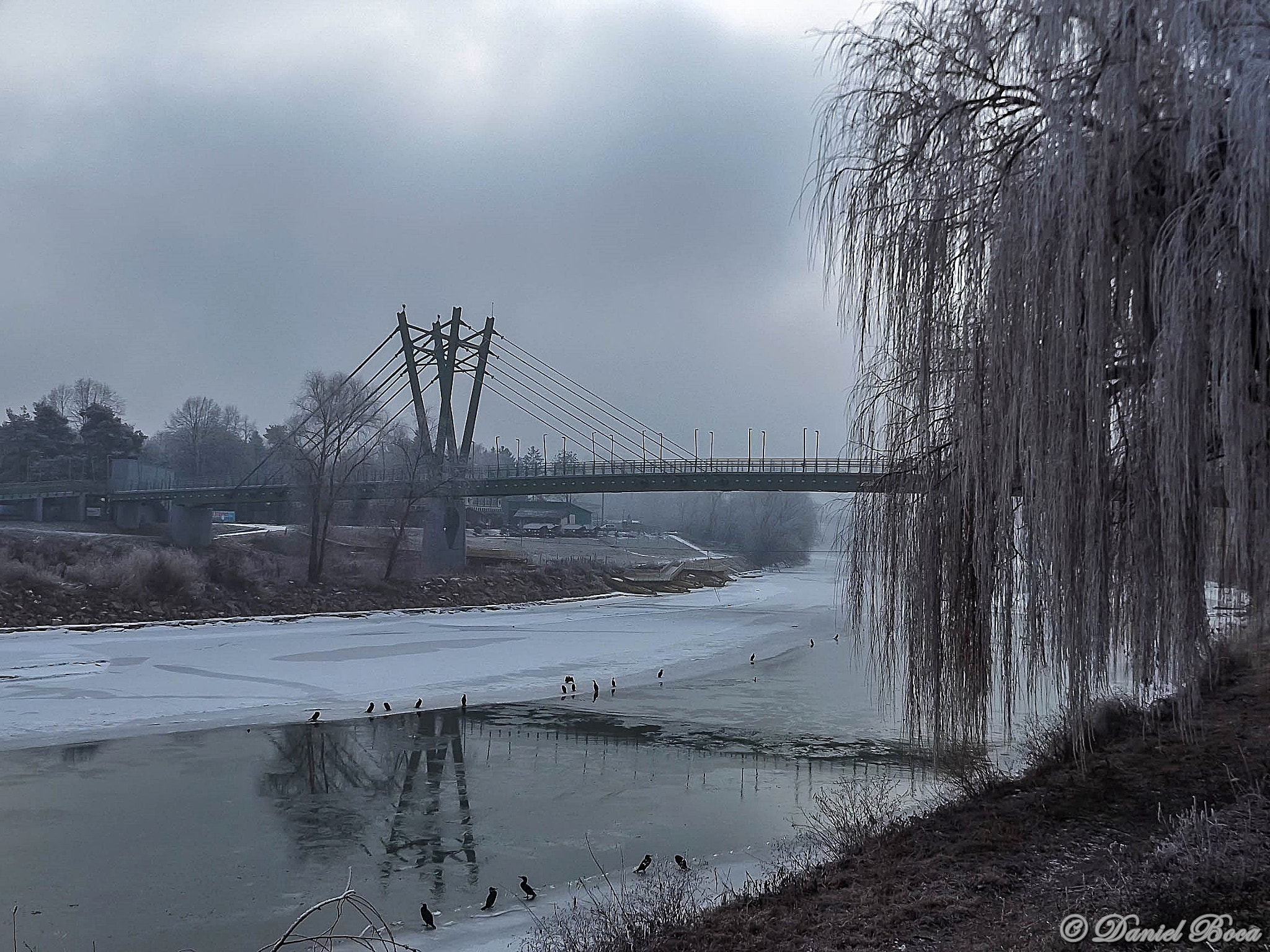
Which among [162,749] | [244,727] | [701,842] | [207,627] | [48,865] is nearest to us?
[48,865]

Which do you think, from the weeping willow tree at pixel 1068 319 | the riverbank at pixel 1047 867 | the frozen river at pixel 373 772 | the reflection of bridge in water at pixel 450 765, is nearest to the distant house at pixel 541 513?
the frozen river at pixel 373 772

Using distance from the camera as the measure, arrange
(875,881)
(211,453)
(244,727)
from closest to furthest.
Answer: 1. (875,881)
2. (244,727)
3. (211,453)

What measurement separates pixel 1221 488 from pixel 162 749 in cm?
1457

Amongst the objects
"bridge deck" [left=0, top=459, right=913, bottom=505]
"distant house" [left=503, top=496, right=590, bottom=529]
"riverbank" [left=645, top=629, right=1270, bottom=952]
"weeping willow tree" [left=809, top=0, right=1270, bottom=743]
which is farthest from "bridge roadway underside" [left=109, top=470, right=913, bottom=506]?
"distant house" [left=503, top=496, right=590, bottom=529]

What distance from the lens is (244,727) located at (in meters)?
16.8

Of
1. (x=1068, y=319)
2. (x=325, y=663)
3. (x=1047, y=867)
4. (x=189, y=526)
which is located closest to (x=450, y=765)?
(x=1047, y=867)

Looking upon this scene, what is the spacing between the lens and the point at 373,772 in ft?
44.8


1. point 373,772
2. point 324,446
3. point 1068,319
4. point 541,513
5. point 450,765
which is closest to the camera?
point 1068,319

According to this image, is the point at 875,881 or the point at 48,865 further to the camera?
the point at 48,865

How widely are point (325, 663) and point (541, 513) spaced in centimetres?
7971

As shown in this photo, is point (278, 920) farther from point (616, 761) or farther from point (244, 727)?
point (244, 727)

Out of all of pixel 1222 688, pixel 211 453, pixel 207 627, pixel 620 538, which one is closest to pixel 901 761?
pixel 1222 688

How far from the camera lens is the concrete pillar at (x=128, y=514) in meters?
50.6

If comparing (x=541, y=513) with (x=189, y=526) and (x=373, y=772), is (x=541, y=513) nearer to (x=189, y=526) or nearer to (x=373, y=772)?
(x=189, y=526)
